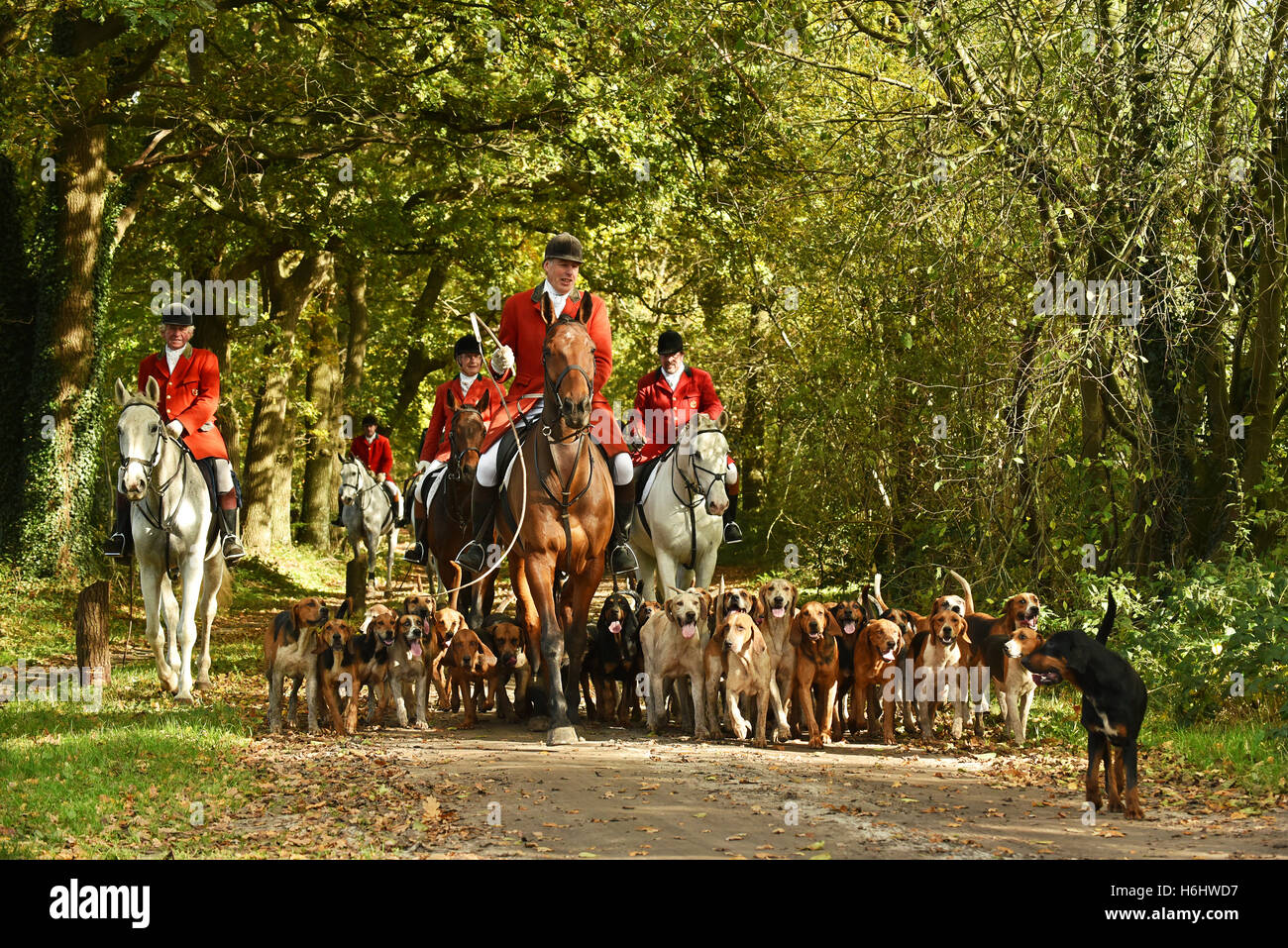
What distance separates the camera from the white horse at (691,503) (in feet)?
42.1

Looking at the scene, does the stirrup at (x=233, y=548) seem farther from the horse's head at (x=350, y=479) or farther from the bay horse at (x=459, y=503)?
the horse's head at (x=350, y=479)

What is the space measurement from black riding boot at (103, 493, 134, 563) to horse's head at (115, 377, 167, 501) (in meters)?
0.67

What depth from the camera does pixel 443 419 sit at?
50.6 feet

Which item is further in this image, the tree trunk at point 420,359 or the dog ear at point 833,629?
the tree trunk at point 420,359

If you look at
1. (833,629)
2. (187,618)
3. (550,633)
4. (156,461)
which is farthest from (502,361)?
(187,618)

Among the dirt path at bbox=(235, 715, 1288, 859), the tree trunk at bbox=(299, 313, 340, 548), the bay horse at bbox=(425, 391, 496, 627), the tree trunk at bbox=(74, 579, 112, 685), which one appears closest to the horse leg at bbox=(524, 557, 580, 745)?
the dirt path at bbox=(235, 715, 1288, 859)

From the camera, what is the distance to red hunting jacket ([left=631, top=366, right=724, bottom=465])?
14.4 m

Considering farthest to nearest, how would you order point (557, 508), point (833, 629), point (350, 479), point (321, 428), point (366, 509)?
point (321, 428) < point (350, 479) < point (366, 509) < point (833, 629) < point (557, 508)

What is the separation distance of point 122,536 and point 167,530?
53 centimetres

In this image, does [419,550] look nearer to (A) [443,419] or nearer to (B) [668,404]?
(A) [443,419]

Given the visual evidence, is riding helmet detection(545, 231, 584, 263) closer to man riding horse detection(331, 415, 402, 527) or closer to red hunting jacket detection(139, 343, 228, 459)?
red hunting jacket detection(139, 343, 228, 459)

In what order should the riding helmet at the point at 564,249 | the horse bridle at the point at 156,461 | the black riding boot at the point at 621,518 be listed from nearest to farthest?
the riding helmet at the point at 564,249, the black riding boot at the point at 621,518, the horse bridle at the point at 156,461

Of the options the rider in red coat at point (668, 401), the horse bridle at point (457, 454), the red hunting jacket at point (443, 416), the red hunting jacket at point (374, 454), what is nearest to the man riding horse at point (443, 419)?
the red hunting jacket at point (443, 416)

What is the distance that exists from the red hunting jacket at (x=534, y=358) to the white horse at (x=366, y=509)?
1378 cm
